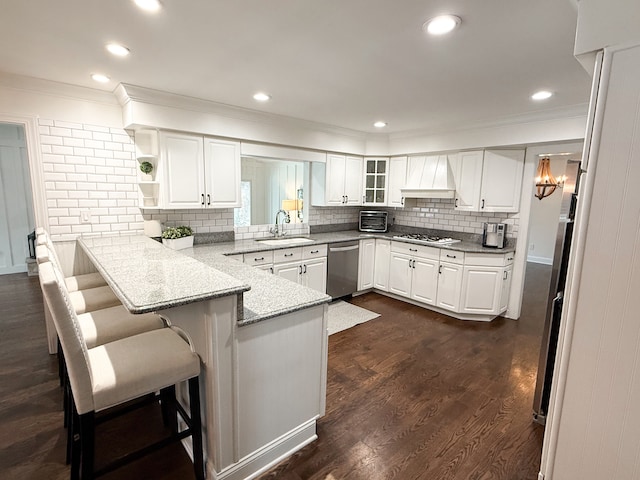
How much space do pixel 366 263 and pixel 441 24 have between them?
339 centimetres

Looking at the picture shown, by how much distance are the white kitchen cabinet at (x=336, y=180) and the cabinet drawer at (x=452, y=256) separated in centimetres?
155

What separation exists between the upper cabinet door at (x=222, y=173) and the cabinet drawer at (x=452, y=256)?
8.42 feet

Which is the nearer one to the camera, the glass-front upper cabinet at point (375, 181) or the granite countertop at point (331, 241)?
the granite countertop at point (331, 241)

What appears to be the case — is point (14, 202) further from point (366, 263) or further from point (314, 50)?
point (314, 50)

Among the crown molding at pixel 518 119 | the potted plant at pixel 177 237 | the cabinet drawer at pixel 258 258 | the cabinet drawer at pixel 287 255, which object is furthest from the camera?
the cabinet drawer at pixel 287 255

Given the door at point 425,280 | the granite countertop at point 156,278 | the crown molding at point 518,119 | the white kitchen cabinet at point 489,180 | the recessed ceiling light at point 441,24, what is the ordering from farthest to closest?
the door at point 425,280 → the white kitchen cabinet at point 489,180 → the crown molding at point 518,119 → the recessed ceiling light at point 441,24 → the granite countertop at point 156,278

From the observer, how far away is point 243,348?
1583mm

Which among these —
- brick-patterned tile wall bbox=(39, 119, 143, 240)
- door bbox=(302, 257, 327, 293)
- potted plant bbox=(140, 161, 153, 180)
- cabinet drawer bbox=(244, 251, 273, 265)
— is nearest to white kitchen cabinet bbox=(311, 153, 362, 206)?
door bbox=(302, 257, 327, 293)

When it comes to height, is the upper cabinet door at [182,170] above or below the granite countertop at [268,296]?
above

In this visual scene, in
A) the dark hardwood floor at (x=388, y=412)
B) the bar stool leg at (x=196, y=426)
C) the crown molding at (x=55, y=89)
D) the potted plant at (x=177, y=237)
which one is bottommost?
the dark hardwood floor at (x=388, y=412)

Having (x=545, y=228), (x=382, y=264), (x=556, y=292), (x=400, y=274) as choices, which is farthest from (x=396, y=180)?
(x=545, y=228)

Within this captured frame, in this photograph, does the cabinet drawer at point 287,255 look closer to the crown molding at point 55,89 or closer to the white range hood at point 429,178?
the white range hood at point 429,178

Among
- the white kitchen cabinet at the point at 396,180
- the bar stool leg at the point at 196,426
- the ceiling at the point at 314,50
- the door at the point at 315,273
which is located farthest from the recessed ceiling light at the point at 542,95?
the bar stool leg at the point at 196,426

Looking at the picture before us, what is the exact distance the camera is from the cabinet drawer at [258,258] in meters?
3.48
